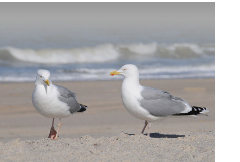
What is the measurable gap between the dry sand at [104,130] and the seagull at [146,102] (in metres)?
0.36

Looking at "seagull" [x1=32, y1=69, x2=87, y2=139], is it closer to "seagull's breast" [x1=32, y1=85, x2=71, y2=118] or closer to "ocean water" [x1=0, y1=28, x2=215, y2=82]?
"seagull's breast" [x1=32, y1=85, x2=71, y2=118]

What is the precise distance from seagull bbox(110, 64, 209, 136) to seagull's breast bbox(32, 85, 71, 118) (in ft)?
3.30

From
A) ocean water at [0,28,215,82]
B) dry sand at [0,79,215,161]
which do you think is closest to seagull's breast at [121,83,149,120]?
dry sand at [0,79,215,161]

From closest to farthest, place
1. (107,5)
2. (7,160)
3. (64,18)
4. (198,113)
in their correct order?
(7,160), (198,113), (107,5), (64,18)

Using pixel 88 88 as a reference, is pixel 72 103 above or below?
below

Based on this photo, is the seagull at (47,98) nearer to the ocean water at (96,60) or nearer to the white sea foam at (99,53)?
the ocean water at (96,60)

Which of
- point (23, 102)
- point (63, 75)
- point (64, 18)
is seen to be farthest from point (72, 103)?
point (64, 18)

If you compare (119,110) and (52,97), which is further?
(119,110)

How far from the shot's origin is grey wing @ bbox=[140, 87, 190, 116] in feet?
21.1

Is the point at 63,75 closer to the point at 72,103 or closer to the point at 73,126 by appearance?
the point at 73,126

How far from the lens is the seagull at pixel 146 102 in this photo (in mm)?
6363

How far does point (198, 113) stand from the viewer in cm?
667

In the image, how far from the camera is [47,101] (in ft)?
21.1

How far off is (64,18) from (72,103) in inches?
2163
